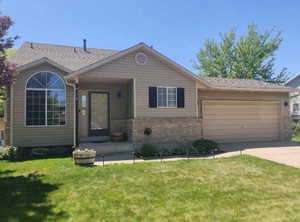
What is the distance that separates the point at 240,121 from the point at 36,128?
10.7 meters

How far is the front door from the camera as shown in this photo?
35.0ft

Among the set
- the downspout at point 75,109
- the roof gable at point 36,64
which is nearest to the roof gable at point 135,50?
the downspout at point 75,109

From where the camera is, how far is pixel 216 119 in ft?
37.9

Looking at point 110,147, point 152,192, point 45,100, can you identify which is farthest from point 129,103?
point 152,192

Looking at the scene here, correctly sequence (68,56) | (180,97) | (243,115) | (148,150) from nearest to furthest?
(148,150) < (180,97) < (243,115) < (68,56)

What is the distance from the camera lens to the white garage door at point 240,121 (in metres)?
11.5

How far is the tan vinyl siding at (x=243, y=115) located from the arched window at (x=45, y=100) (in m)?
7.06

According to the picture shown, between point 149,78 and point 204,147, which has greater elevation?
point 149,78

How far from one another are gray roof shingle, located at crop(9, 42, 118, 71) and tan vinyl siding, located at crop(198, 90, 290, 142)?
22.4ft

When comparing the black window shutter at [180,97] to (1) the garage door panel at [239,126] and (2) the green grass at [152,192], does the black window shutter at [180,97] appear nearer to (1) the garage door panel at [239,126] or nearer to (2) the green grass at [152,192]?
(1) the garage door panel at [239,126]

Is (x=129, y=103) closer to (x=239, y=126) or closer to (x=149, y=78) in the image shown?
(x=149, y=78)

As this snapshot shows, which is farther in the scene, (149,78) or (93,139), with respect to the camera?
(93,139)

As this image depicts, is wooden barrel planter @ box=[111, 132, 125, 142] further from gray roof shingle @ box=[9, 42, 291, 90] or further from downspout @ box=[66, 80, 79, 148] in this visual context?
gray roof shingle @ box=[9, 42, 291, 90]

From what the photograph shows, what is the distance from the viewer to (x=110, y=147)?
8.96 m
